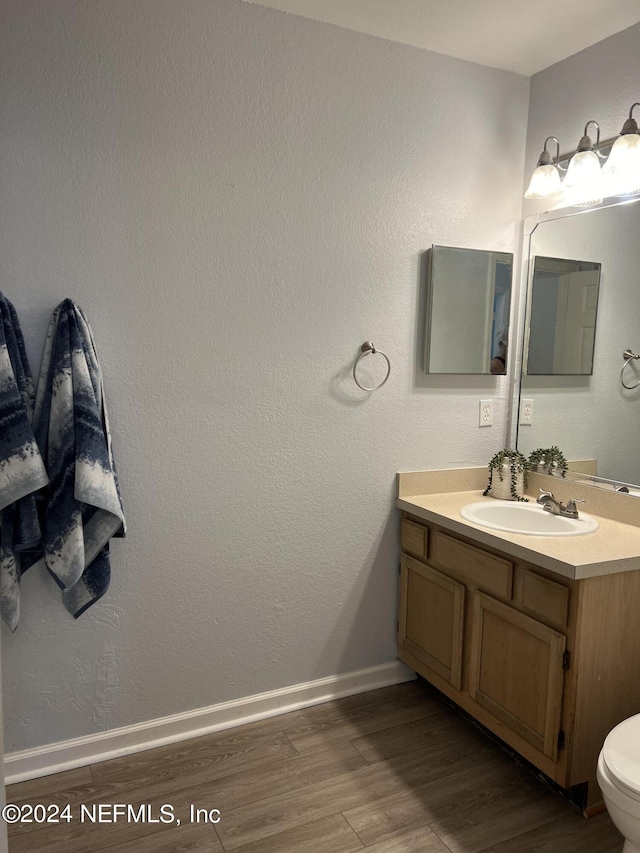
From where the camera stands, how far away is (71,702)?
2.05 meters

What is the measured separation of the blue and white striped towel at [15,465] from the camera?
5.68ft

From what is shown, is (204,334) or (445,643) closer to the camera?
(204,334)

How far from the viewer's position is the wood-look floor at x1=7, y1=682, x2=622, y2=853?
1774 mm

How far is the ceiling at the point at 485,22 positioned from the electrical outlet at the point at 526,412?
1326mm

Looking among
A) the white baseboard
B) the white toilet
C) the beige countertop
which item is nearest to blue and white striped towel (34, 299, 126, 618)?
the white baseboard

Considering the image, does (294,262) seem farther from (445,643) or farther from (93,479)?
(445,643)

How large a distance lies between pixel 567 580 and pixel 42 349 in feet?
5.53

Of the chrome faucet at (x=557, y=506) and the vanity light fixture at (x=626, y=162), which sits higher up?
the vanity light fixture at (x=626, y=162)

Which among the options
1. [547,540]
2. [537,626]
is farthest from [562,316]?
[537,626]

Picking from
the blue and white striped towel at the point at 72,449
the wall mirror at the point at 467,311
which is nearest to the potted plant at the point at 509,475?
the wall mirror at the point at 467,311

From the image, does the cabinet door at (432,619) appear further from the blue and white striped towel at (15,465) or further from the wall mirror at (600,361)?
the blue and white striped towel at (15,465)

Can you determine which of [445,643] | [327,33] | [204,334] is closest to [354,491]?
[445,643]

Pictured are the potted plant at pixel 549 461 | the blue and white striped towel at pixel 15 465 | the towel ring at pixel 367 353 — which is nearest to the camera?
the blue and white striped towel at pixel 15 465

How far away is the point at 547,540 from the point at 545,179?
1.32m
